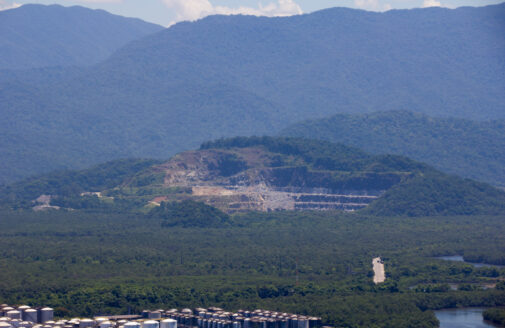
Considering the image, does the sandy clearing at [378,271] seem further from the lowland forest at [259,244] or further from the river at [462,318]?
the river at [462,318]

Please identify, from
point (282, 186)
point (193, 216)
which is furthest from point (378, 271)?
point (282, 186)

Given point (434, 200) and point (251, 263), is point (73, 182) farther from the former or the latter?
point (251, 263)

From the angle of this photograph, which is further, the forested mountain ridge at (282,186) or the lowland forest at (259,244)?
the forested mountain ridge at (282,186)

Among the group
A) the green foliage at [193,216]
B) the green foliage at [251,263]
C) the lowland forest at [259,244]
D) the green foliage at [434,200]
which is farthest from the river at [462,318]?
the green foliage at [434,200]

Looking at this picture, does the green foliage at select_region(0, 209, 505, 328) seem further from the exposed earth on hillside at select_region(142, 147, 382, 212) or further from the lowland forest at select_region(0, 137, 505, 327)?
the exposed earth on hillside at select_region(142, 147, 382, 212)

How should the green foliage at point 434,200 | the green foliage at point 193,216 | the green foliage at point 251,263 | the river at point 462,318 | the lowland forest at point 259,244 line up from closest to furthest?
the river at point 462,318
the green foliage at point 251,263
the lowland forest at point 259,244
the green foliage at point 193,216
the green foliage at point 434,200

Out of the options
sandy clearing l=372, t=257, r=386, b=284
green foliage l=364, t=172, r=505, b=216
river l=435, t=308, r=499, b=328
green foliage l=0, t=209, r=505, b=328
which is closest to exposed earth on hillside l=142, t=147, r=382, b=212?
green foliage l=364, t=172, r=505, b=216
